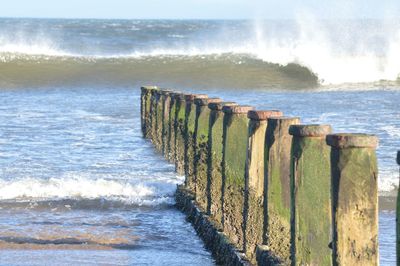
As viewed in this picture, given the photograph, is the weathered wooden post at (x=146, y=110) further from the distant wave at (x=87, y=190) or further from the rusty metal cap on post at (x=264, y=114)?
the rusty metal cap on post at (x=264, y=114)

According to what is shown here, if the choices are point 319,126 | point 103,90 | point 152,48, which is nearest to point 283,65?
point 103,90

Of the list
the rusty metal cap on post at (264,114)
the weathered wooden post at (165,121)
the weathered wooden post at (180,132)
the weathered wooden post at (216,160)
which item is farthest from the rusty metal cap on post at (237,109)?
the weathered wooden post at (165,121)

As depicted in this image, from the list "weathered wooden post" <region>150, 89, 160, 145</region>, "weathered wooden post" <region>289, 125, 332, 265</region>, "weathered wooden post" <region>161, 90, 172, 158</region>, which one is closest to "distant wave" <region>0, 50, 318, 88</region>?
"weathered wooden post" <region>150, 89, 160, 145</region>

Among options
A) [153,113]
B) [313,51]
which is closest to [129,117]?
[153,113]

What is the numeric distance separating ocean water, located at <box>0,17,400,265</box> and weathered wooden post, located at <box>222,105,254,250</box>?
0.37m

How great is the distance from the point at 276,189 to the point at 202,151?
341cm

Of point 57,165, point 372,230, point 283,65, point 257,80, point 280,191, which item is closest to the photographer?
point 372,230

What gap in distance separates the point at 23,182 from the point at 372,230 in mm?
7872

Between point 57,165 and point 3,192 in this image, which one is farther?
point 57,165

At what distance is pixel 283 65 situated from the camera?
138 feet

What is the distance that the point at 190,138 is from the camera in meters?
10.3

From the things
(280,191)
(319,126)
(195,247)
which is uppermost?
(319,126)

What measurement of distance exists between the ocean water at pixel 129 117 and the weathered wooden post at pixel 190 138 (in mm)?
377

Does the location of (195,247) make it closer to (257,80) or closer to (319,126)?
(319,126)
